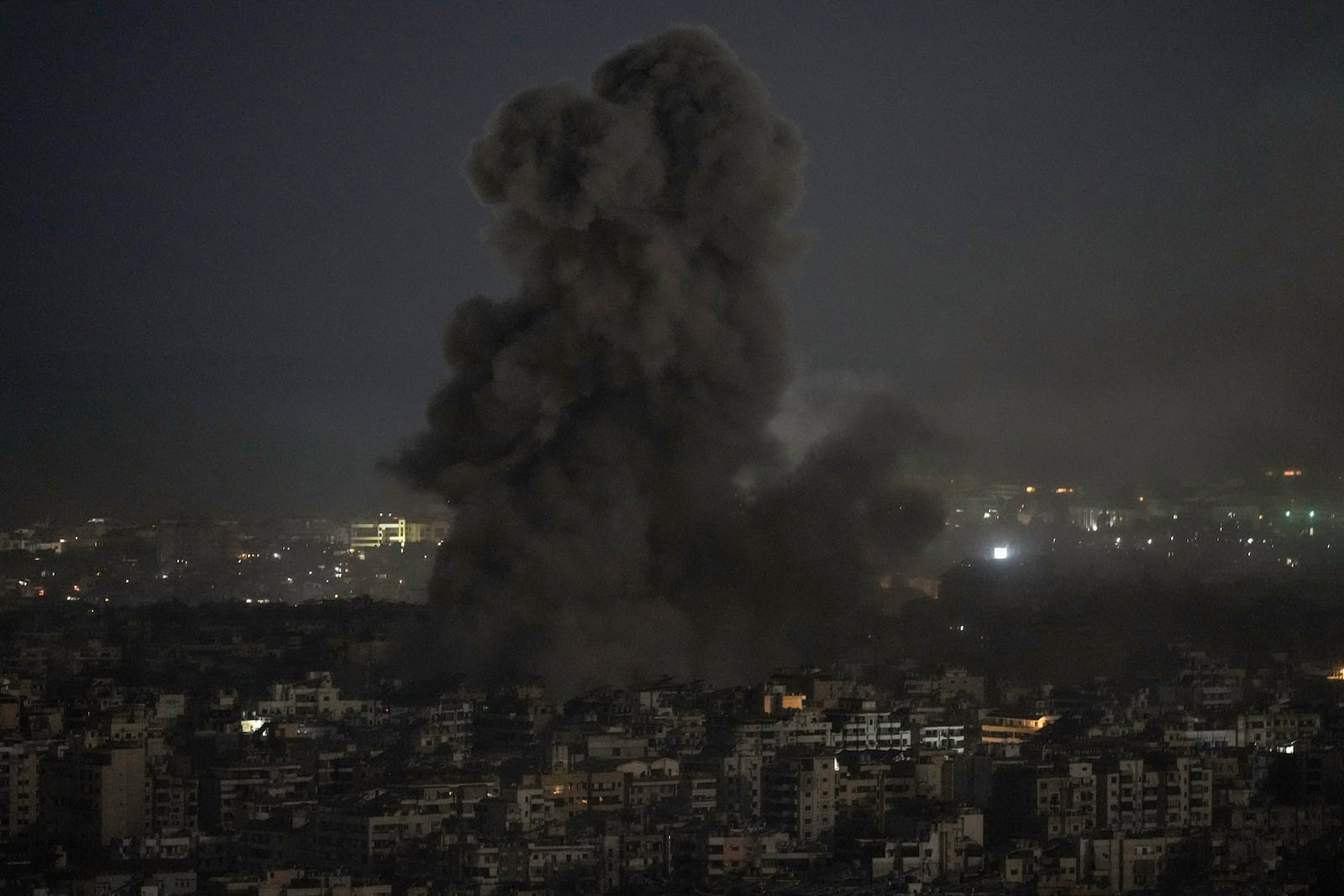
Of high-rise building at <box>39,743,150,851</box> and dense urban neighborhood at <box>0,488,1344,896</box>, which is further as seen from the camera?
high-rise building at <box>39,743,150,851</box>

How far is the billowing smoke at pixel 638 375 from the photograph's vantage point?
40.5 meters

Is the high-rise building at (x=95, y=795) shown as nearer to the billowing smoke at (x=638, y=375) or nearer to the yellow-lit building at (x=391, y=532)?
the billowing smoke at (x=638, y=375)

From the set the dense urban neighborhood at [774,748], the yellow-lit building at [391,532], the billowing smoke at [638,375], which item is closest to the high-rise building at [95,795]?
the dense urban neighborhood at [774,748]

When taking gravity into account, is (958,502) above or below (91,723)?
above

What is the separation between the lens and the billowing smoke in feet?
133

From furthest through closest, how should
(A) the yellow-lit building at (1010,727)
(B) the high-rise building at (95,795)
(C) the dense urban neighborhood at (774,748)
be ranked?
(A) the yellow-lit building at (1010,727), (B) the high-rise building at (95,795), (C) the dense urban neighborhood at (774,748)

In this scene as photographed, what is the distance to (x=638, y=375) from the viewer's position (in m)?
41.8

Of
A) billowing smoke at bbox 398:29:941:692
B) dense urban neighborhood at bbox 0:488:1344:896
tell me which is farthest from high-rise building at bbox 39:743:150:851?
billowing smoke at bbox 398:29:941:692

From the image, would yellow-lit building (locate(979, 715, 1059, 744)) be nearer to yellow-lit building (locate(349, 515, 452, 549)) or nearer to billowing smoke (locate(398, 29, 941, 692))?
billowing smoke (locate(398, 29, 941, 692))

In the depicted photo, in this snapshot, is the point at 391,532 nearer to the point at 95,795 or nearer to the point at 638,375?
the point at 638,375

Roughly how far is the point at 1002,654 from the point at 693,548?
5.88 meters

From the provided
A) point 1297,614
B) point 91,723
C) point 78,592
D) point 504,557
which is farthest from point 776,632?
point 78,592

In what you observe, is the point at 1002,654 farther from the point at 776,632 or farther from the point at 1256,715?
the point at 1256,715

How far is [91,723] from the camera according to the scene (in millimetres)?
35188
